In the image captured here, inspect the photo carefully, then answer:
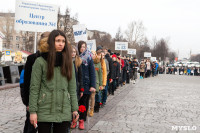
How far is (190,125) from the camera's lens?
22.0 feet

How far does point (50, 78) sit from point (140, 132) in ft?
11.1

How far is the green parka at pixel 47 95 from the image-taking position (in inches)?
121

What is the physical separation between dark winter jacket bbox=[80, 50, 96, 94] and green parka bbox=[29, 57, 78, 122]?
2798mm

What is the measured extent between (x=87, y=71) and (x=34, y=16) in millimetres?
3534

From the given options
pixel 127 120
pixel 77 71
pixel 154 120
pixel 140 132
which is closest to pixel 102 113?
pixel 127 120

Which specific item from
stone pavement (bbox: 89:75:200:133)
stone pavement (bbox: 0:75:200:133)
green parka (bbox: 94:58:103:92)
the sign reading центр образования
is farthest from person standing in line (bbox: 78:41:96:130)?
the sign reading центр образования

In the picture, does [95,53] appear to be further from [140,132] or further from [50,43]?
[50,43]

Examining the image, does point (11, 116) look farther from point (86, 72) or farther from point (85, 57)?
point (85, 57)

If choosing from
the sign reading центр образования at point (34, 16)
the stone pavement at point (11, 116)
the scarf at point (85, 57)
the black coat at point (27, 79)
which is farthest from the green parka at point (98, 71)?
the black coat at point (27, 79)

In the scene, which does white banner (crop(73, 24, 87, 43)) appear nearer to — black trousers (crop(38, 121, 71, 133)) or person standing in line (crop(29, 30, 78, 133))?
person standing in line (crop(29, 30, 78, 133))

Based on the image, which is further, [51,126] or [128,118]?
[128,118]

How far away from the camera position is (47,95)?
3.08 metres

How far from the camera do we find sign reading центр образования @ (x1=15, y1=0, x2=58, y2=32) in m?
8.24

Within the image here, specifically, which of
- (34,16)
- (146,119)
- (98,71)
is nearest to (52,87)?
(98,71)
